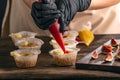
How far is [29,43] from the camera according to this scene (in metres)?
2.21

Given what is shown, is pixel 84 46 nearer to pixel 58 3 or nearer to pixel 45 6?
pixel 58 3

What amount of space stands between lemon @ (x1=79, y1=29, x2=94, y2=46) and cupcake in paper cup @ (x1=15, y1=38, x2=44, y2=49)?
0.27 m

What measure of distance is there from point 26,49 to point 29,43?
17cm

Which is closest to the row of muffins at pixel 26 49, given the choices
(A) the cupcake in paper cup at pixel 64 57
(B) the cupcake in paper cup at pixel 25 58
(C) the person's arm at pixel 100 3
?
(B) the cupcake in paper cup at pixel 25 58

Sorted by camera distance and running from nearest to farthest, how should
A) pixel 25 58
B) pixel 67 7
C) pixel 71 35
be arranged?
pixel 25 58, pixel 67 7, pixel 71 35

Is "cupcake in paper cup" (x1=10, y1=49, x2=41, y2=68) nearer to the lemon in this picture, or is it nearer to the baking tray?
the baking tray

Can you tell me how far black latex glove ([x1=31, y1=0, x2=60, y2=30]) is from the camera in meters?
1.79

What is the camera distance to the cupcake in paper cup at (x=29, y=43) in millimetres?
2137

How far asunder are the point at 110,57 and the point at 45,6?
45cm

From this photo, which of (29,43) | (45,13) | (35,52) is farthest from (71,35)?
(45,13)

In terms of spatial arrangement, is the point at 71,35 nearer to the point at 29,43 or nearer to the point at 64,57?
the point at 29,43

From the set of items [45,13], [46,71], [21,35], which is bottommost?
[46,71]

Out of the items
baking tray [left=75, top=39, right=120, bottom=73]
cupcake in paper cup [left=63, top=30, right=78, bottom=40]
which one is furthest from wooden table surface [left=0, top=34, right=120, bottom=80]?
cupcake in paper cup [left=63, top=30, right=78, bottom=40]

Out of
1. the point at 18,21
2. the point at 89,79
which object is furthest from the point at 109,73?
the point at 18,21
